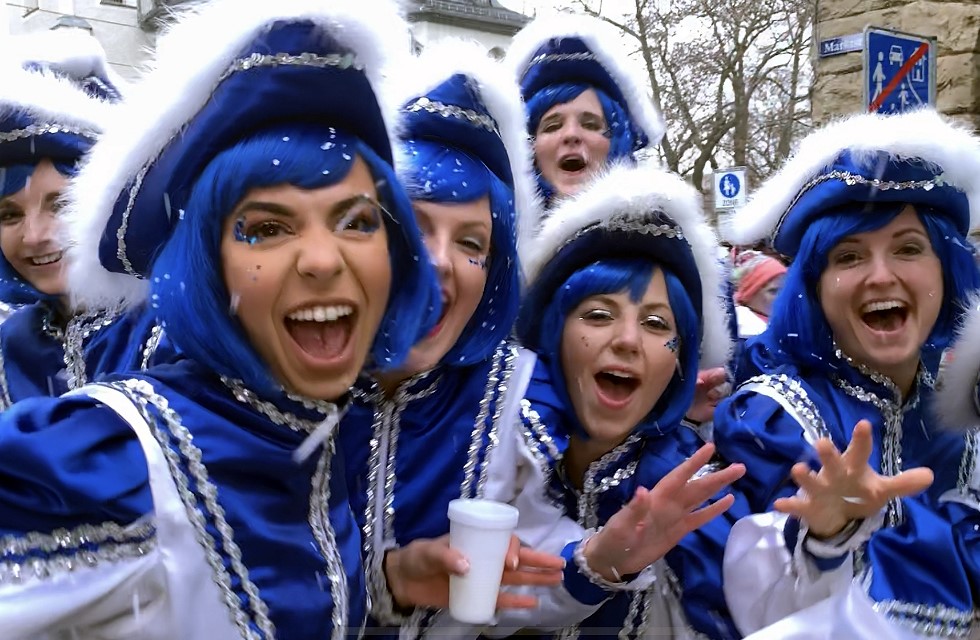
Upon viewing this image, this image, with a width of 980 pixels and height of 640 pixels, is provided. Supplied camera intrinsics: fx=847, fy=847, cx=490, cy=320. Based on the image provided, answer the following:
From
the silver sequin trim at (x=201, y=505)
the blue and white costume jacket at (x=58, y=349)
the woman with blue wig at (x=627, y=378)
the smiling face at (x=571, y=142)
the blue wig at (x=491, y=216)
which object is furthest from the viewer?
the smiling face at (x=571, y=142)

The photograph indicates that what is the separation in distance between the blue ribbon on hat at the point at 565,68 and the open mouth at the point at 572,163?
330mm

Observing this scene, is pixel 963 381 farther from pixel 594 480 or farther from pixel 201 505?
pixel 201 505

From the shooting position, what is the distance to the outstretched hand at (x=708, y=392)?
2682 mm

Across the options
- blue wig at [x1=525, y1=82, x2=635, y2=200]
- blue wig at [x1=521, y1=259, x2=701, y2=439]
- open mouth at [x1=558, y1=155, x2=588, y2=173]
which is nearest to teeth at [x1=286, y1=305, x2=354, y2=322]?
blue wig at [x1=521, y1=259, x2=701, y2=439]

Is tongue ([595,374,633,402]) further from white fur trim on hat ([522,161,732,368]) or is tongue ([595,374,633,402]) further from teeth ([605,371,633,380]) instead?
white fur trim on hat ([522,161,732,368])

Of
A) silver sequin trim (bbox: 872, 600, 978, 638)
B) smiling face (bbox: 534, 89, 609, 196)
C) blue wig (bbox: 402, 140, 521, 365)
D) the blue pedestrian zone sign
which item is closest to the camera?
silver sequin trim (bbox: 872, 600, 978, 638)

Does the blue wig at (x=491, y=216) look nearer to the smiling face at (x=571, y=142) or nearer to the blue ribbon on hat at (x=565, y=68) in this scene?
the smiling face at (x=571, y=142)

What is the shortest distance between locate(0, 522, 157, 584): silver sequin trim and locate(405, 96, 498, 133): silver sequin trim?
115 centimetres

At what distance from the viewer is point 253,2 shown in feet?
4.35

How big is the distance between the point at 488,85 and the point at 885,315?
118cm

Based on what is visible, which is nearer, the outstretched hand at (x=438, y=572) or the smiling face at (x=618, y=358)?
the outstretched hand at (x=438, y=572)

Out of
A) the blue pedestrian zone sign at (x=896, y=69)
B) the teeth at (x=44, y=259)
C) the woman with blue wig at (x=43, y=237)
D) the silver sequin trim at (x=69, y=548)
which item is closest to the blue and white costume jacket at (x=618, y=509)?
the silver sequin trim at (x=69, y=548)

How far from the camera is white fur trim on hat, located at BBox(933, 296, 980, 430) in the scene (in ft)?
7.06

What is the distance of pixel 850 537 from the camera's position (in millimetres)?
1716
